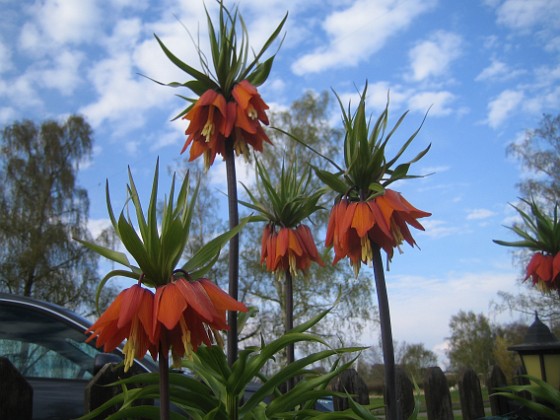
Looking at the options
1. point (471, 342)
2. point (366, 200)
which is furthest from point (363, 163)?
point (471, 342)

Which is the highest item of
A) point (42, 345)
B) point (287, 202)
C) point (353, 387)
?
point (287, 202)

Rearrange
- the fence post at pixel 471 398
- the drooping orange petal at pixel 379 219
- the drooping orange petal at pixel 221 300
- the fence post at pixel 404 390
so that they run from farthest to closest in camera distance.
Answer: the fence post at pixel 471 398, the fence post at pixel 404 390, the drooping orange petal at pixel 379 219, the drooping orange petal at pixel 221 300

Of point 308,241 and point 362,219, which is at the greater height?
point 308,241

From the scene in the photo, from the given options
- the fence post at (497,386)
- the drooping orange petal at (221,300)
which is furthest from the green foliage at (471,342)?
the drooping orange petal at (221,300)

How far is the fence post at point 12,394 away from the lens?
2246mm

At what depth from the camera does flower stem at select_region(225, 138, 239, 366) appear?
2.35 meters

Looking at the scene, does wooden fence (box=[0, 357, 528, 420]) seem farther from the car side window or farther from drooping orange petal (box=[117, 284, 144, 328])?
the car side window

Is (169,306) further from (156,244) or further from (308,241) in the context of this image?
(308,241)

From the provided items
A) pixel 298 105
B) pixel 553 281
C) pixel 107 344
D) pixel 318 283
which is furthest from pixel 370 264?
pixel 298 105

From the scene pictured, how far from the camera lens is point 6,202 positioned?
21250mm

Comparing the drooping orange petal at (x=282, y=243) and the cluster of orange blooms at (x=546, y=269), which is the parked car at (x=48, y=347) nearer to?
the drooping orange petal at (x=282, y=243)

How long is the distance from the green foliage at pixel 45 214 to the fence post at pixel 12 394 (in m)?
19.1

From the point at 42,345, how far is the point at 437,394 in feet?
7.31

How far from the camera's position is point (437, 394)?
129 inches
